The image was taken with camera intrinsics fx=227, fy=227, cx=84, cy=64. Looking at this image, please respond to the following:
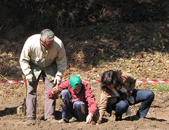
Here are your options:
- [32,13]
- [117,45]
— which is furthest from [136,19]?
[32,13]

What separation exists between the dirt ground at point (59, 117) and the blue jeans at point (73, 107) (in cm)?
17

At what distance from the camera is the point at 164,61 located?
773 centimetres

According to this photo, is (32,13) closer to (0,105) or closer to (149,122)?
(0,105)

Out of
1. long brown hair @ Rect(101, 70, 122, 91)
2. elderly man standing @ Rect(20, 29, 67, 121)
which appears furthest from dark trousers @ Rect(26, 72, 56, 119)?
long brown hair @ Rect(101, 70, 122, 91)

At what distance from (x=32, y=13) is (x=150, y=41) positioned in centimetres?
506

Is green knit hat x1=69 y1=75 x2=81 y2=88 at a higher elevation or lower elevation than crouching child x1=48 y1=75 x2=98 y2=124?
higher

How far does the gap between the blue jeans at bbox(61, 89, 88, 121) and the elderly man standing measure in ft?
0.97

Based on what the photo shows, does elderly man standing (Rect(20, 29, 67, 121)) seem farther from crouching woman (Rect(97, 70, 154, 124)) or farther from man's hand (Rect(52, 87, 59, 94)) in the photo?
crouching woman (Rect(97, 70, 154, 124))

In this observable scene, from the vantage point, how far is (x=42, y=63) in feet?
13.9

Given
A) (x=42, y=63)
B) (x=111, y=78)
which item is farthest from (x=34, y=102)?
(x=111, y=78)

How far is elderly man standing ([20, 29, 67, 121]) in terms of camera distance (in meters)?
4.04

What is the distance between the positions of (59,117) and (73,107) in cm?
82

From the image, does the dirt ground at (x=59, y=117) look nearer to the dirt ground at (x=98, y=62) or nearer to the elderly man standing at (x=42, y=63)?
Answer: the dirt ground at (x=98, y=62)

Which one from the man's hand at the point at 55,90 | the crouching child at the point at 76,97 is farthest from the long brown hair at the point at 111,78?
the man's hand at the point at 55,90
